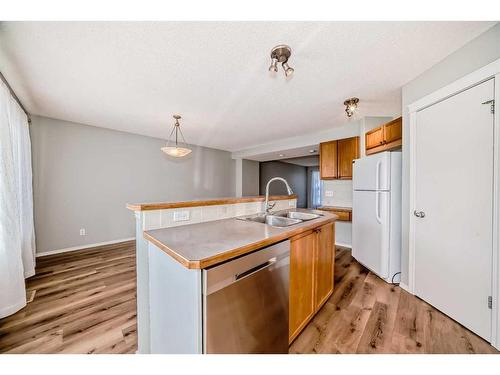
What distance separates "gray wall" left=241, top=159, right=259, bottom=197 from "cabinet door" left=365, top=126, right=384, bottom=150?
3.83 metres

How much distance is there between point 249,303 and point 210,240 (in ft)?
1.25

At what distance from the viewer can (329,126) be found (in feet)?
11.7

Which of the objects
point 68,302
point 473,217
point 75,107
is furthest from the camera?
point 75,107

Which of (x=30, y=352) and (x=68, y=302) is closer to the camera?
(x=30, y=352)

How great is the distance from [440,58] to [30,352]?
3970 mm

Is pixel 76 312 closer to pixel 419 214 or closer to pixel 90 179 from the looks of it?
pixel 90 179

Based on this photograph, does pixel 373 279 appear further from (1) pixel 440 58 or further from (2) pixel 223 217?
(1) pixel 440 58

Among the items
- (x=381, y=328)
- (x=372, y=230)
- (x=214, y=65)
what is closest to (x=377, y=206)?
(x=372, y=230)

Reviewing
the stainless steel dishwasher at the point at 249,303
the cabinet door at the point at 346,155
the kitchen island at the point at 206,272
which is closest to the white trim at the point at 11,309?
the kitchen island at the point at 206,272

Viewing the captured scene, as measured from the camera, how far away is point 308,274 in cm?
144

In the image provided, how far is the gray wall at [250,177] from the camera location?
6.09 meters

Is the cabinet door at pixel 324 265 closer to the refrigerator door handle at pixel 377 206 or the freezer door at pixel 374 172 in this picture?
the refrigerator door handle at pixel 377 206

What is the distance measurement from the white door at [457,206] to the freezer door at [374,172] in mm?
322
